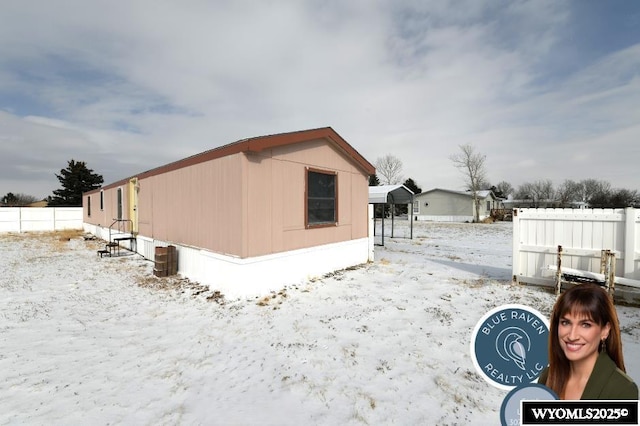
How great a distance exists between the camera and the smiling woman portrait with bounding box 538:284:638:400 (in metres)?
0.91

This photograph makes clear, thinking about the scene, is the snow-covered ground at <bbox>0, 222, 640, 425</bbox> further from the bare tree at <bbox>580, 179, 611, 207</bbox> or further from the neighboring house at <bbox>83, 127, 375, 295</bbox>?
the bare tree at <bbox>580, 179, 611, 207</bbox>

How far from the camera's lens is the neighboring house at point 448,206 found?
32.9m

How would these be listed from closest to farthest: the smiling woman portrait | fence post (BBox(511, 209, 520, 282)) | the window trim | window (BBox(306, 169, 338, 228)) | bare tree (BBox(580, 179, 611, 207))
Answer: the smiling woman portrait → fence post (BBox(511, 209, 520, 282)) → the window trim → window (BBox(306, 169, 338, 228)) → bare tree (BBox(580, 179, 611, 207))

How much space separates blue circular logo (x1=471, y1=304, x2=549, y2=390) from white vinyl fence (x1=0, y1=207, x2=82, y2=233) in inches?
1120

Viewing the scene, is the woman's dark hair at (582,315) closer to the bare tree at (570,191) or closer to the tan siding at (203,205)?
the tan siding at (203,205)

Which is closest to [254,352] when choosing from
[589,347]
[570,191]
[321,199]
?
[589,347]

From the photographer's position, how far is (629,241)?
523 centimetres

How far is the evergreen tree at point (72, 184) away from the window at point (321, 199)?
37.1 m

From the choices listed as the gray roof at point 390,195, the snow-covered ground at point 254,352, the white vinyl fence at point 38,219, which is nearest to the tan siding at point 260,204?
the snow-covered ground at point 254,352


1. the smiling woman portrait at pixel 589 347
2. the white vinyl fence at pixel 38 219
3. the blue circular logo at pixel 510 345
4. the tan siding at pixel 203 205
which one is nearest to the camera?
the smiling woman portrait at pixel 589 347

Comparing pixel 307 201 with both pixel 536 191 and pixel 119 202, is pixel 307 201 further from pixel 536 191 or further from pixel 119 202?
pixel 536 191

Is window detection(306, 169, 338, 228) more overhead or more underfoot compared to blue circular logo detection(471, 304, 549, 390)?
more overhead

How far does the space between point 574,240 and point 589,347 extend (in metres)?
6.31

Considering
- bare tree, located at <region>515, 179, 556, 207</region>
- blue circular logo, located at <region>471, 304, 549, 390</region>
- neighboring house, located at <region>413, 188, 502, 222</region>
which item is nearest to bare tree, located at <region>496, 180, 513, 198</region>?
bare tree, located at <region>515, 179, 556, 207</region>
